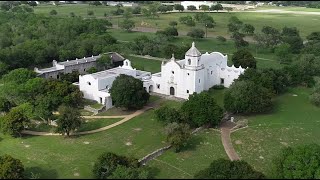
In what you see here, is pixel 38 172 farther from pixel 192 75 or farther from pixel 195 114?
pixel 192 75

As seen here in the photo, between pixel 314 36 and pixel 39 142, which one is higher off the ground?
pixel 314 36

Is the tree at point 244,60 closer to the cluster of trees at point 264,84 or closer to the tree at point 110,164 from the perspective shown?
the cluster of trees at point 264,84

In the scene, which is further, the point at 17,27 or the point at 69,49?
the point at 17,27

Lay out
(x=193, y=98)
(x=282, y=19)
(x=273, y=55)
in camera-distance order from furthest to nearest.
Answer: (x=282, y=19) < (x=273, y=55) < (x=193, y=98)

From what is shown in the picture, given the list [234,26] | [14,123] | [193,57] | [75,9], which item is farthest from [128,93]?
[75,9]

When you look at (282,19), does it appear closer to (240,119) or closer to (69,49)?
(69,49)

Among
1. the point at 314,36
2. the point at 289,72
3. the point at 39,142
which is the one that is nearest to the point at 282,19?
the point at 314,36

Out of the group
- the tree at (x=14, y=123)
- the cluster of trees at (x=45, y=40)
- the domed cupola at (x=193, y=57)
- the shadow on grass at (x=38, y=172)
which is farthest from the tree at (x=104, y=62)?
the shadow on grass at (x=38, y=172)

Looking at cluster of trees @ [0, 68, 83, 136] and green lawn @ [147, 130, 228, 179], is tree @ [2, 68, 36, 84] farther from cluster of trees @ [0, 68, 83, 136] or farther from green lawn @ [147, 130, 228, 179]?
green lawn @ [147, 130, 228, 179]
